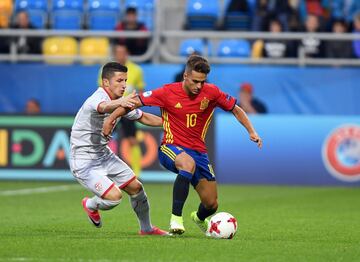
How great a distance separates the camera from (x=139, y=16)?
22.9 meters

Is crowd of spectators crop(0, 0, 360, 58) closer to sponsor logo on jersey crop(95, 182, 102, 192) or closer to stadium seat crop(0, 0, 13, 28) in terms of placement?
stadium seat crop(0, 0, 13, 28)

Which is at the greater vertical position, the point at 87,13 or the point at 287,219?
the point at 87,13

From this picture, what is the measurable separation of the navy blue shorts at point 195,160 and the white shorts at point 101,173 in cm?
45

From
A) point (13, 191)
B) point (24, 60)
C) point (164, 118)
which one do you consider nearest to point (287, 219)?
point (164, 118)

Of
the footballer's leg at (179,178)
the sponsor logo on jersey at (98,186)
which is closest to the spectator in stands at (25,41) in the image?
the sponsor logo on jersey at (98,186)

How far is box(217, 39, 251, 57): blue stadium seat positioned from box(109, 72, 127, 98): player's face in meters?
11.2

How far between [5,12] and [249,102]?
233 inches

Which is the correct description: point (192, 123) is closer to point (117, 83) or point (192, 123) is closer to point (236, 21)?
point (117, 83)

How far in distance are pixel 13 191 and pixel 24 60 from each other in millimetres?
4989

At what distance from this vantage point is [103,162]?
1095cm

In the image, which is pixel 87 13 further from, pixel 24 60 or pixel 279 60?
pixel 279 60

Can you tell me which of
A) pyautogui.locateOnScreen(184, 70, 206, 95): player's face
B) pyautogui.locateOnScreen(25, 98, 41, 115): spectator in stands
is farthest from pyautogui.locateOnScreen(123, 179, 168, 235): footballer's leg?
pyautogui.locateOnScreen(25, 98, 41, 115): spectator in stands

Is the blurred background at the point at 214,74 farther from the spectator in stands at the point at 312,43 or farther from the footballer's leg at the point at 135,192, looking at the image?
the footballer's leg at the point at 135,192

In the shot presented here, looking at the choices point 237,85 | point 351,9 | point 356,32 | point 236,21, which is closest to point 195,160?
point 237,85
